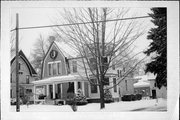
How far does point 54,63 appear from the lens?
631 centimetres

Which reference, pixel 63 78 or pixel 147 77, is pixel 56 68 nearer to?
pixel 63 78

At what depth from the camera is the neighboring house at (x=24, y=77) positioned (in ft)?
20.3

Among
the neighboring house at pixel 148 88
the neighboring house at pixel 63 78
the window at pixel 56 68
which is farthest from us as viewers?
the window at pixel 56 68

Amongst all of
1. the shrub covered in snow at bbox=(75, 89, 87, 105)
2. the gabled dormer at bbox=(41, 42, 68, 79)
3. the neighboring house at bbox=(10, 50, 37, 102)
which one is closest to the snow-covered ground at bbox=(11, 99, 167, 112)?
the shrub covered in snow at bbox=(75, 89, 87, 105)

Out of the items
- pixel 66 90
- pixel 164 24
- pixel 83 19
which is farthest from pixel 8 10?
pixel 164 24

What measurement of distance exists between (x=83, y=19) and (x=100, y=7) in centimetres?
40

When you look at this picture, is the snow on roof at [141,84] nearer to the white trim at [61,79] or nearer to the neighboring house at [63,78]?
the neighboring house at [63,78]

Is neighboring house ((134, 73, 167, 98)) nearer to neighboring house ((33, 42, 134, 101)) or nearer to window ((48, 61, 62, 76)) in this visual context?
neighboring house ((33, 42, 134, 101))

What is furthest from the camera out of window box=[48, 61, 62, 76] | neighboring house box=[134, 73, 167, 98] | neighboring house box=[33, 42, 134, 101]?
window box=[48, 61, 62, 76]

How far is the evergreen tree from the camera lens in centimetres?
613

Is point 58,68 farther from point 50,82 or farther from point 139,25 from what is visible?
point 139,25

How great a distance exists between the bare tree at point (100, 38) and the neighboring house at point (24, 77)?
32.7 inches

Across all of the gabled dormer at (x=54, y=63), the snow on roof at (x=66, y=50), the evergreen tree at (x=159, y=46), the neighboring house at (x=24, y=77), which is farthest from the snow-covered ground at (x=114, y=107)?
the snow on roof at (x=66, y=50)

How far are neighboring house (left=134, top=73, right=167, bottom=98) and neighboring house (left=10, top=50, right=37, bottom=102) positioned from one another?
6.55 ft
